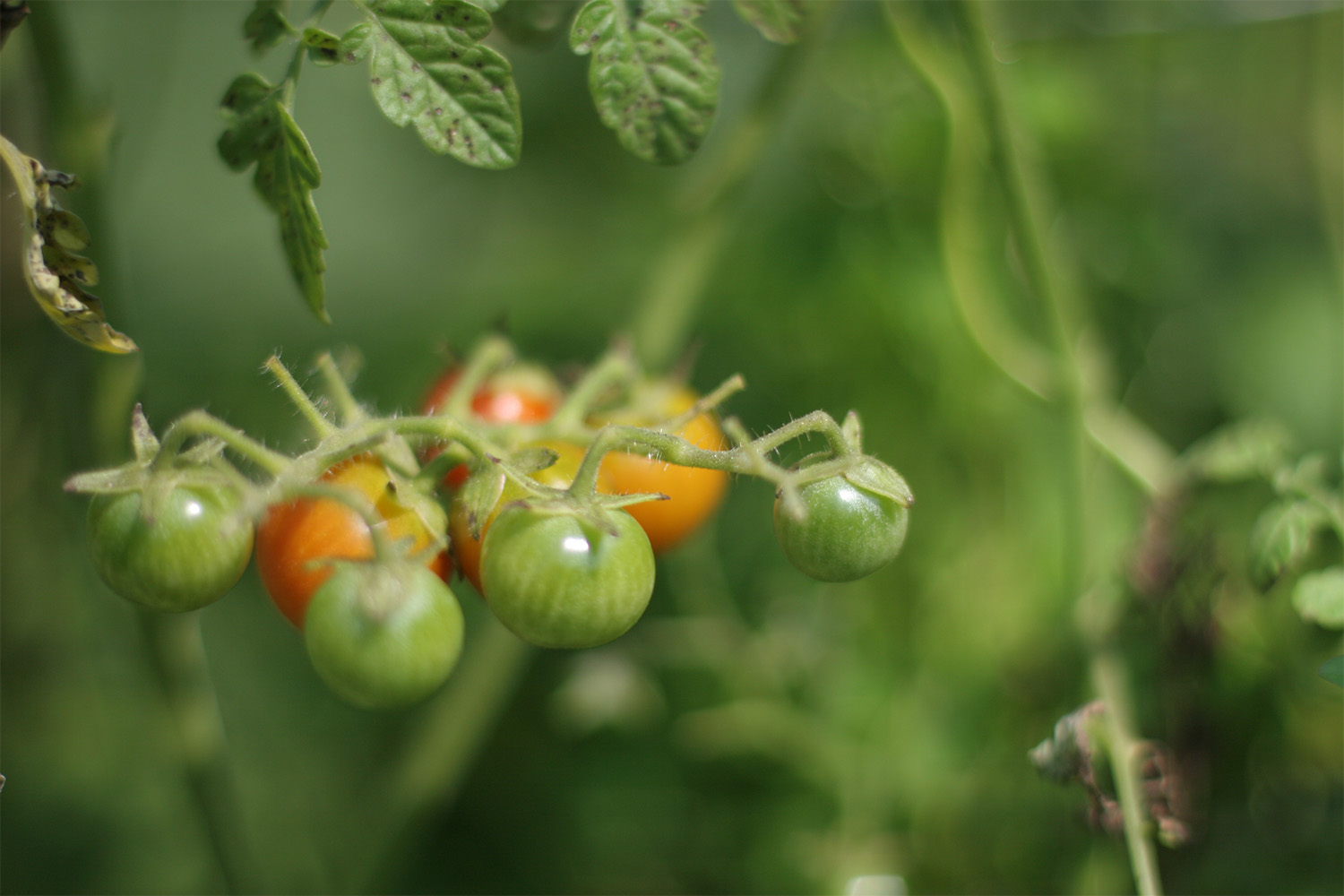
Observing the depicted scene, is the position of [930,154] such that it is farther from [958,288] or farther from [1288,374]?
[1288,374]

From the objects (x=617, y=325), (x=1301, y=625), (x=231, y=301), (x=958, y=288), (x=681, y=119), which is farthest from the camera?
(x=231, y=301)

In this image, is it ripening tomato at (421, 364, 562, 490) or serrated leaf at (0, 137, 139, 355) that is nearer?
serrated leaf at (0, 137, 139, 355)

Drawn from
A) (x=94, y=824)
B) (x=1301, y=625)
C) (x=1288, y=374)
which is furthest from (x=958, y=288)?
(x=94, y=824)

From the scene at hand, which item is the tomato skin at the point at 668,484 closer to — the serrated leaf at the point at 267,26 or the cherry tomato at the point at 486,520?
the cherry tomato at the point at 486,520

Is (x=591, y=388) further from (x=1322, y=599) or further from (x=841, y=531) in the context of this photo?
(x=1322, y=599)

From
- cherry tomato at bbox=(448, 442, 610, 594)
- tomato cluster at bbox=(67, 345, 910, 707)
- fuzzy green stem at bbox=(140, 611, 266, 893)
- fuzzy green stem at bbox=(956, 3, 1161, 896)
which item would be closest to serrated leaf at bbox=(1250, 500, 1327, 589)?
fuzzy green stem at bbox=(956, 3, 1161, 896)

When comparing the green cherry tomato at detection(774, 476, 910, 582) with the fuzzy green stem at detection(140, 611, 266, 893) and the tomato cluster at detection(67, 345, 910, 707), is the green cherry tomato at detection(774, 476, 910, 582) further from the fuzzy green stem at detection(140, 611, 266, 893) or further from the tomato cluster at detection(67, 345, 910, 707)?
the fuzzy green stem at detection(140, 611, 266, 893)
